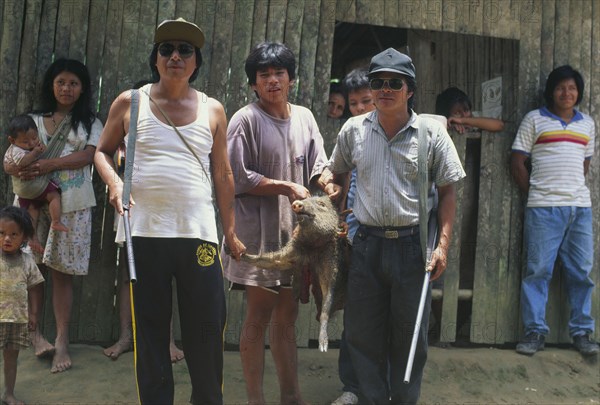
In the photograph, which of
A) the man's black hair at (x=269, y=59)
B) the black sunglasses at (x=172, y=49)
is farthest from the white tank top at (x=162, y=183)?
the man's black hair at (x=269, y=59)

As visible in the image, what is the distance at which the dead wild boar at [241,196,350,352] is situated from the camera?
3547 millimetres

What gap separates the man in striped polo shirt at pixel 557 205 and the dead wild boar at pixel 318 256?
2.29 metres

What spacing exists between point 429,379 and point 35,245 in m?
2.99

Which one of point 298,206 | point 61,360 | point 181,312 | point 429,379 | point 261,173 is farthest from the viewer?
point 429,379

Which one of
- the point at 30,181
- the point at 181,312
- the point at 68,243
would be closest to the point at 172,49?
the point at 181,312

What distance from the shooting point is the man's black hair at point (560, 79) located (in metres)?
5.39

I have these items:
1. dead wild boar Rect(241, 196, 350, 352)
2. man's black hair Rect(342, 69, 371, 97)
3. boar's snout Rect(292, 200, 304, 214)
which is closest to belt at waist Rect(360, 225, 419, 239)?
dead wild boar Rect(241, 196, 350, 352)

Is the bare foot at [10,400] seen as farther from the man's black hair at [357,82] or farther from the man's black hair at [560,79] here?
the man's black hair at [560,79]

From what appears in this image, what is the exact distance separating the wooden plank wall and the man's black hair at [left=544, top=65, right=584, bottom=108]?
166 millimetres

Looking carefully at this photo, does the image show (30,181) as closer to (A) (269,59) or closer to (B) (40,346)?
(B) (40,346)

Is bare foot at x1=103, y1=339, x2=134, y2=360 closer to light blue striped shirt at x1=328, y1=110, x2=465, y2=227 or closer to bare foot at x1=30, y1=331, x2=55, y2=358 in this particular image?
bare foot at x1=30, y1=331, x2=55, y2=358

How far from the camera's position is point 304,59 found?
5.15 meters

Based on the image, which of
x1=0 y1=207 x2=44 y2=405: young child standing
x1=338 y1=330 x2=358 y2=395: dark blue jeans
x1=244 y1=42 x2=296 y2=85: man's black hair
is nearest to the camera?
x1=244 y1=42 x2=296 y2=85: man's black hair

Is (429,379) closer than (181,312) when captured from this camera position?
No
